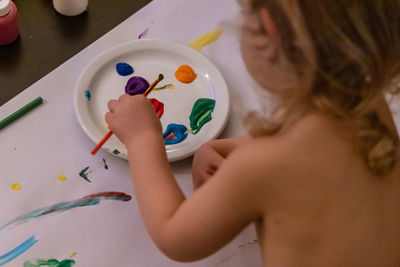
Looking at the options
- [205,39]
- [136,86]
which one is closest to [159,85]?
[136,86]

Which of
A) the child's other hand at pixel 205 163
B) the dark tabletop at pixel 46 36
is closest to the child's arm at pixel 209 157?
the child's other hand at pixel 205 163

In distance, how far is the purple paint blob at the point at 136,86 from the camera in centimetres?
81

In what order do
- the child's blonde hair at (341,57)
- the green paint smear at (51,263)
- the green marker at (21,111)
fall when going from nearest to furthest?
the child's blonde hair at (341,57), the green paint smear at (51,263), the green marker at (21,111)

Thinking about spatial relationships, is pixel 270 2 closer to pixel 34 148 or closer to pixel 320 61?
pixel 320 61

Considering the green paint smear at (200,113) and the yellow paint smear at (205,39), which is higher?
the yellow paint smear at (205,39)

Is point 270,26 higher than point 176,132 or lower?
higher

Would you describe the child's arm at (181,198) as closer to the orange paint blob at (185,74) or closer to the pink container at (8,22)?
the orange paint blob at (185,74)

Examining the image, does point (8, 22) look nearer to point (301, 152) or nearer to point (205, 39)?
point (205, 39)

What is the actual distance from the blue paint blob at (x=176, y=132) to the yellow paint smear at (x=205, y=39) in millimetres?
193

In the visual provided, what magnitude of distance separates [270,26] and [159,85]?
38cm

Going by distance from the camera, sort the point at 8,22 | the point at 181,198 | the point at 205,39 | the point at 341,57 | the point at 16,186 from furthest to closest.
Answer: the point at 205,39, the point at 8,22, the point at 16,186, the point at 181,198, the point at 341,57

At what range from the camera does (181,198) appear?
0.60 m

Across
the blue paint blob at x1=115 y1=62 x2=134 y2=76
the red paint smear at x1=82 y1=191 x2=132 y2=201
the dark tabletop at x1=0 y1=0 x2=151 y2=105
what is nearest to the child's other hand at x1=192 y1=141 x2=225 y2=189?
the red paint smear at x1=82 y1=191 x2=132 y2=201

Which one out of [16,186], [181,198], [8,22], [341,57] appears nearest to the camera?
[341,57]
